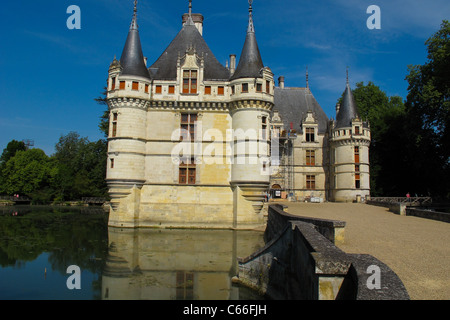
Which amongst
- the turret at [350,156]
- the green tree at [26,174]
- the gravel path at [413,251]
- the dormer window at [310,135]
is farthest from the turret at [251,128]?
the green tree at [26,174]

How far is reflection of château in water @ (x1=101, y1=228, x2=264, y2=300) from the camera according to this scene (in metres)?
8.69

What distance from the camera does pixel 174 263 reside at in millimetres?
11508

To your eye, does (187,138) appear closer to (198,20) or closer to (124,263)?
(124,263)

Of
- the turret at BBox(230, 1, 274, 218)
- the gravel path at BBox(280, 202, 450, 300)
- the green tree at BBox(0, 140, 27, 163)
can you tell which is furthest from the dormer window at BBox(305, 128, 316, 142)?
the green tree at BBox(0, 140, 27, 163)

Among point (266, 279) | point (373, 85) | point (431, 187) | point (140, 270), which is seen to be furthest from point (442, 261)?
point (373, 85)

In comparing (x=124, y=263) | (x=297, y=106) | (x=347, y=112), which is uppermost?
(x=297, y=106)

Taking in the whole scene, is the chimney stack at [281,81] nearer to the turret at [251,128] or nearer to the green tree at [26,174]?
the turret at [251,128]

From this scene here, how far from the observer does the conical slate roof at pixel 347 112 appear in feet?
98.2

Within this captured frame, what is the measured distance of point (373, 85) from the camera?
127 feet

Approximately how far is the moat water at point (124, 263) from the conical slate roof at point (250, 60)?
885cm

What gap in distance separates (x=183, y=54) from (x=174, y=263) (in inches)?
549

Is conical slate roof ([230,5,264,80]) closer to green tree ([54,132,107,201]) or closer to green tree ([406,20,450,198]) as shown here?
green tree ([406,20,450,198])

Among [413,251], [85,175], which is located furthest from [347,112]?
[85,175]

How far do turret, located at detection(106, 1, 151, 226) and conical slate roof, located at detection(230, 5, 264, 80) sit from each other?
544 cm
